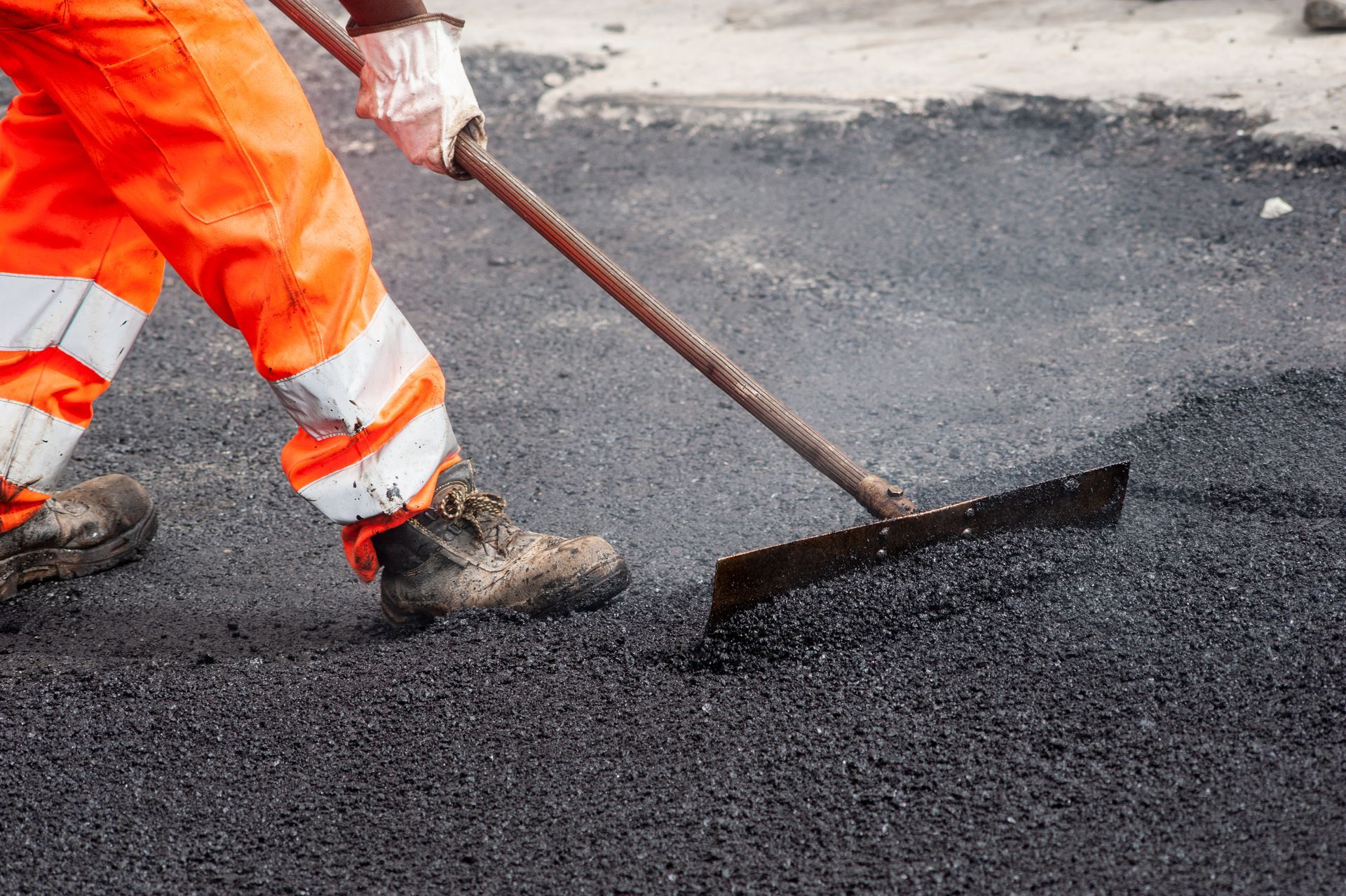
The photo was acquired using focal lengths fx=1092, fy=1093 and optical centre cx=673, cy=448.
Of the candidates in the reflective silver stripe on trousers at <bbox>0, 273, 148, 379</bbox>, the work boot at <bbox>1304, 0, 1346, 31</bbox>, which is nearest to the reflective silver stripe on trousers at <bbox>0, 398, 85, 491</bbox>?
the reflective silver stripe on trousers at <bbox>0, 273, 148, 379</bbox>

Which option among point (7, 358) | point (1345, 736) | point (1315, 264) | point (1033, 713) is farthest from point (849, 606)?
point (1315, 264)

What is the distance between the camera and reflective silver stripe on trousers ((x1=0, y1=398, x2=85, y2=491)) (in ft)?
6.81

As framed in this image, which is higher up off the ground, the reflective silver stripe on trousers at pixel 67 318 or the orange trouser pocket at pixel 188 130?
the orange trouser pocket at pixel 188 130

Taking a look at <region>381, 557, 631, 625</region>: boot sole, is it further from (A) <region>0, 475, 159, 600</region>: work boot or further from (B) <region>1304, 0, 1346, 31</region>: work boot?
(B) <region>1304, 0, 1346, 31</region>: work boot

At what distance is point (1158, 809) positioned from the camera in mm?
1462

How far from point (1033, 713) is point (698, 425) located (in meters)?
1.38

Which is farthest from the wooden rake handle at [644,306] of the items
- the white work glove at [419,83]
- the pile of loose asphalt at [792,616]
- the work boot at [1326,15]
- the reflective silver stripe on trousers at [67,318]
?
the work boot at [1326,15]

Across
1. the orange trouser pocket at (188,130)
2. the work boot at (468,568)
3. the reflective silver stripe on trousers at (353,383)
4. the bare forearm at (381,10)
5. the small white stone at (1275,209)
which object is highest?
the bare forearm at (381,10)

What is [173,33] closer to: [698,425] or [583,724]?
[583,724]

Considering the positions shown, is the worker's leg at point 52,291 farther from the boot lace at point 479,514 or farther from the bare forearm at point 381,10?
the boot lace at point 479,514

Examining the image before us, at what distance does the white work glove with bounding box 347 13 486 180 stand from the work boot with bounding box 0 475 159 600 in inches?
41.5

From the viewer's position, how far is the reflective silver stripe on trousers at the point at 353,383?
181 centimetres

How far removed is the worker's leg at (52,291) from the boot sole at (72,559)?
0.11 meters

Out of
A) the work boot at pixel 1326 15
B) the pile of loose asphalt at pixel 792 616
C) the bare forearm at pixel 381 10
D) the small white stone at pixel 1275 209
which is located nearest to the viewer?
the pile of loose asphalt at pixel 792 616
